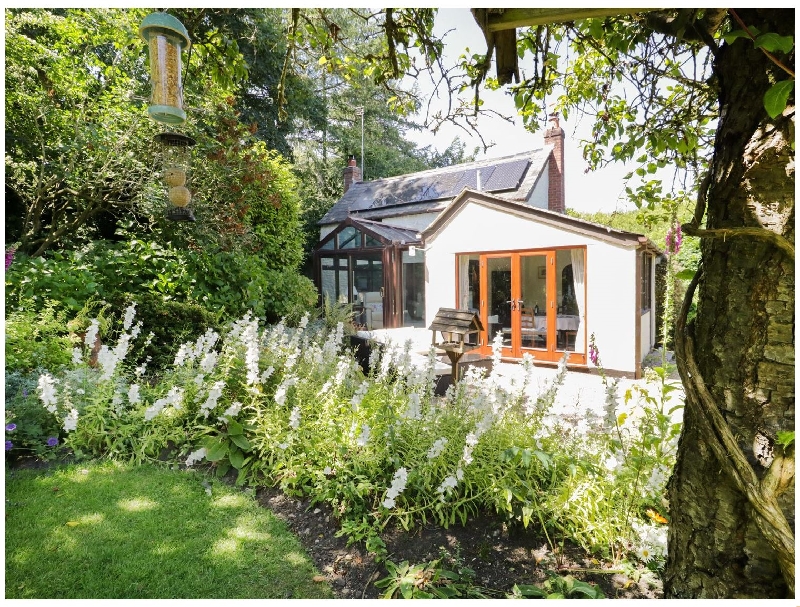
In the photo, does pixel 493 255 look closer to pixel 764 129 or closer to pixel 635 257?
pixel 635 257

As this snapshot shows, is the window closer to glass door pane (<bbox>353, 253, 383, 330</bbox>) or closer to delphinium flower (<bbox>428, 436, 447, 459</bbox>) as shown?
glass door pane (<bbox>353, 253, 383, 330</bbox>)

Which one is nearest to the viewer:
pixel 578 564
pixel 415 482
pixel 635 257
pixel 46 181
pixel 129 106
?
pixel 578 564

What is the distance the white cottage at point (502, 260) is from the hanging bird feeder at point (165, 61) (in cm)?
452

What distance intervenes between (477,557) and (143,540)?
4.70 ft

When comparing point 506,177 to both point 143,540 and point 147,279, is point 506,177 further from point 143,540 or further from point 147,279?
point 143,540

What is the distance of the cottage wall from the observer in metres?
6.00

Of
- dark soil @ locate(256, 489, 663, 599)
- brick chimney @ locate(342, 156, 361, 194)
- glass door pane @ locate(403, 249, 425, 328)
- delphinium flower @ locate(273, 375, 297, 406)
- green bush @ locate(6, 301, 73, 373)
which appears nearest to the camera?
dark soil @ locate(256, 489, 663, 599)

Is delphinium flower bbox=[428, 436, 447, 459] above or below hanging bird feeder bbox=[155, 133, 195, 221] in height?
below

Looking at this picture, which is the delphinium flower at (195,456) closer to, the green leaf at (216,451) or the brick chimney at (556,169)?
the green leaf at (216,451)

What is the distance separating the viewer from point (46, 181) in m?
5.05

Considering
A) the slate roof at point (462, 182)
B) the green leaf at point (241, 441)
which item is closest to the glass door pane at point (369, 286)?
the slate roof at point (462, 182)

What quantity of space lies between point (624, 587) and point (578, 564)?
0.57 ft

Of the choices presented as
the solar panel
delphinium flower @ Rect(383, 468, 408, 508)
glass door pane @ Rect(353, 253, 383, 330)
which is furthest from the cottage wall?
delphinium flower @ Rect(383, 468, 408, 508)
